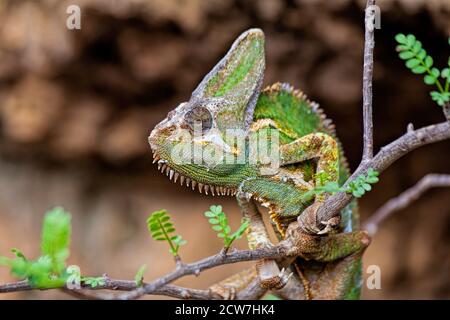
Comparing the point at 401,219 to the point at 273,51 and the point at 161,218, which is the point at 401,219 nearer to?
the point at 273,51

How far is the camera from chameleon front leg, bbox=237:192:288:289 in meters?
1.95

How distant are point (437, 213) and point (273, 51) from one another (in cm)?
170

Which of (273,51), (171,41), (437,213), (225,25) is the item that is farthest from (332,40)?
(437,213)

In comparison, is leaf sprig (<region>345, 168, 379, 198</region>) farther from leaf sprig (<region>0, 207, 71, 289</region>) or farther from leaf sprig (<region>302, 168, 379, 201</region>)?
leaf sprig (<region>0, 207, 71, 289</region>)

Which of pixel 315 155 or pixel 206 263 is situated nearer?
pixel 206 263

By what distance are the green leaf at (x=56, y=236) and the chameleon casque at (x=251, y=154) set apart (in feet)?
2.01

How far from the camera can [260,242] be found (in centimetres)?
205

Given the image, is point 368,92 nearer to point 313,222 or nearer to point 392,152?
point 392,152

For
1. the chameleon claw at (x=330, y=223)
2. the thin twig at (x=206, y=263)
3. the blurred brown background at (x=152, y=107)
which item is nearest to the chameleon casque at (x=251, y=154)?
the chameleon claw at (x=330, y=223)

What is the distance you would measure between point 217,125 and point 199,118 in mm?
56

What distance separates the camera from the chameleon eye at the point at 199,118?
1828mm

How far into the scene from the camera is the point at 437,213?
452cm

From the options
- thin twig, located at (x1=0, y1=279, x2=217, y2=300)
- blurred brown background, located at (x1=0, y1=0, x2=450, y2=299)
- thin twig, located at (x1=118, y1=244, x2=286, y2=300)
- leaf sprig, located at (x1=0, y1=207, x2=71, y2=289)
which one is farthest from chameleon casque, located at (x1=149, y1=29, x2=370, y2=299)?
blurred brown background, located at (x1=0, y1=0, x2=450, y2=299)

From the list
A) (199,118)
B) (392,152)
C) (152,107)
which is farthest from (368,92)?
(152,107)
